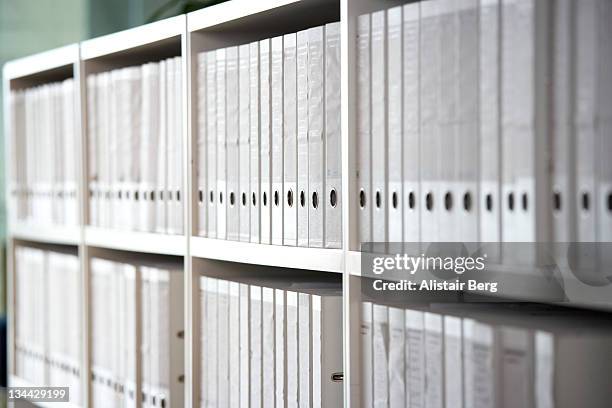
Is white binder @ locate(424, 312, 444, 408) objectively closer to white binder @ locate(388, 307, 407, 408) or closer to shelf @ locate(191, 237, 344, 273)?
white binder @ locate(388, 307, 407, 408)

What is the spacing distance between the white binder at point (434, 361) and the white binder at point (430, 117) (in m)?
0.11

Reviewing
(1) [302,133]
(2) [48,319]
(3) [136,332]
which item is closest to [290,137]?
(1) [302,133]

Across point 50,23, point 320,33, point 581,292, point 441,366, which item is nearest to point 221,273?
point 320,33

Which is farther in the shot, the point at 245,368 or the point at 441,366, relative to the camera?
the point at 245,368

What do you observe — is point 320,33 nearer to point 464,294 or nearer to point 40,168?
point 464,294

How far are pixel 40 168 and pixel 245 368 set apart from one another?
1.06 m

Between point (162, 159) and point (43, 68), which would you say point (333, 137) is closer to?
point (162, 159)

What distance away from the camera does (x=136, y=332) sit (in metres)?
1.91

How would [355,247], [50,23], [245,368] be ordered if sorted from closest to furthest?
[355,247]
[245,368]
[50,23]

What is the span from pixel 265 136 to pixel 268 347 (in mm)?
375

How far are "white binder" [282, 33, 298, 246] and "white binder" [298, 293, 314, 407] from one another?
111 mm

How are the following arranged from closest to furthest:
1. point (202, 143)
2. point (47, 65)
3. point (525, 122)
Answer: point (525, 122)
point (202, 143)
point (47, 65)

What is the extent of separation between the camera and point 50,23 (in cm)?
319

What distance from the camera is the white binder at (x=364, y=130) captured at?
1265 millimetres
